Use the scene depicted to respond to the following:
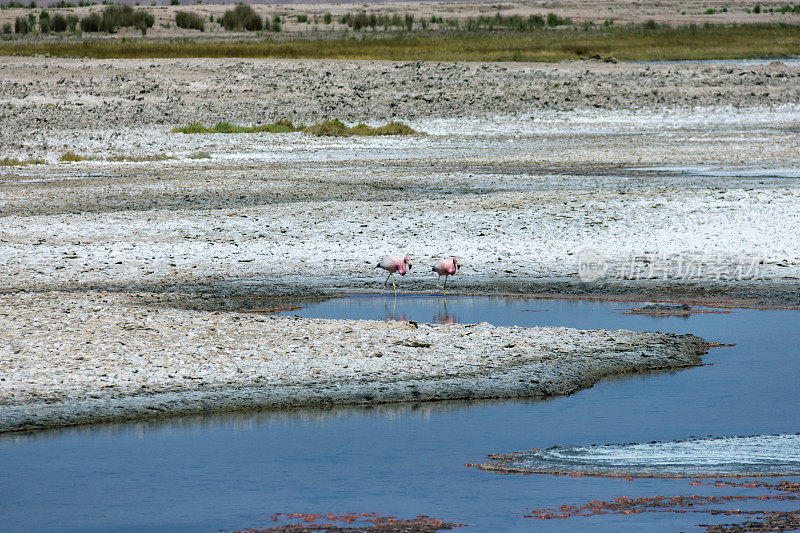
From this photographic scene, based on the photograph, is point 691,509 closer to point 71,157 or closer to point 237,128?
point 71,157

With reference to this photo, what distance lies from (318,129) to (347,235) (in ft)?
61.6

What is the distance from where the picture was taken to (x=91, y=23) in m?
68.4

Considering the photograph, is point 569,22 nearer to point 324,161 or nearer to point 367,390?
point 324,161

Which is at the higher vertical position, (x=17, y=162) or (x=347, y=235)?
(x=347, y=235)

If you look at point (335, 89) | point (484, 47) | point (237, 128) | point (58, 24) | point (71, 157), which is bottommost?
point (237, 128)

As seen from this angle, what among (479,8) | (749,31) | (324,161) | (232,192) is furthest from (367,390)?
(479,8)

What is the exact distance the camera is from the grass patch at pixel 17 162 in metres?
27.4

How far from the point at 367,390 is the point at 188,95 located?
35032 mm

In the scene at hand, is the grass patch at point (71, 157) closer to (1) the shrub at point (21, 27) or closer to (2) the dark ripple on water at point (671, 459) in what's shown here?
(2) the dark ripple on water at point (671, 459)

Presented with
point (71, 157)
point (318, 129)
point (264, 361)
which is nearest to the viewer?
point (264, 361)

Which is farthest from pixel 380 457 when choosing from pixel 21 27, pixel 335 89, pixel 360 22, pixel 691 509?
pixel 360 22

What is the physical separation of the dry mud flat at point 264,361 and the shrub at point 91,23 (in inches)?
2330

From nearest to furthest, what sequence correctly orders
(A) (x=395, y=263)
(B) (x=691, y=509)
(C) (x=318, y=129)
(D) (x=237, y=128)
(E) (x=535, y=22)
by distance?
1. (B) (x=691, y=509)
2. (A) (x=395, y=263)
3. (C) (x=318, y=129)
4. (D) (x=237, y=128)
5. (E) (x=535, y=22)

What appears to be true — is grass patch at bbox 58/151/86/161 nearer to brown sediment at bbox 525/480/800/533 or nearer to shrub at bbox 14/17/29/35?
brown sediment at bbox 525/480/800/533
